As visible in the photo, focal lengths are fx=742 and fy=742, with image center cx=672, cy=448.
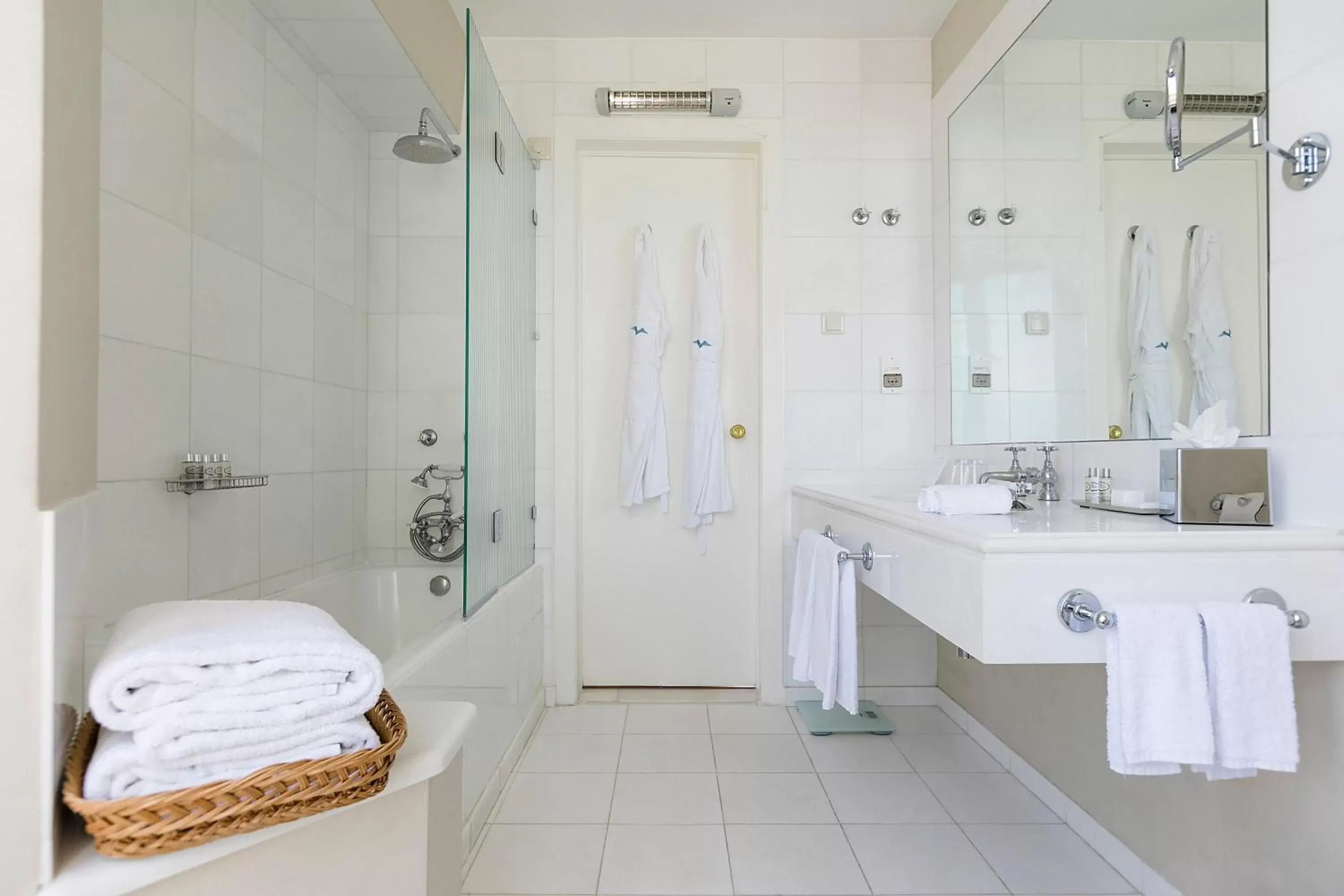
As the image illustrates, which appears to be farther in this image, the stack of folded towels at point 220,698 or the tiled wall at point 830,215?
the tiled wall at point 830,215

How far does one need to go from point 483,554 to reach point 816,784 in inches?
44.9

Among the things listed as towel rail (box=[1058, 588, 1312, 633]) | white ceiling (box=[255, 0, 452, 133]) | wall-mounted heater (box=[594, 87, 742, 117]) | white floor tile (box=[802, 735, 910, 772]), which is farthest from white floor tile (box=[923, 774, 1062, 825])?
white ceiling (box=[255, 0, 452, 133])

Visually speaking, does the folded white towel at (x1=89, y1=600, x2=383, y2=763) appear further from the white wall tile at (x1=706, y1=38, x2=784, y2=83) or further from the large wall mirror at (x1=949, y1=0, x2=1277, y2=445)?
the white wall tile at (x1=706, y1=38, x2=784, y2=83)

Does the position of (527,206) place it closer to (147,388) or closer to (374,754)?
(147,388)

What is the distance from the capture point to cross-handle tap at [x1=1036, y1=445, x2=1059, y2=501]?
6.39ft

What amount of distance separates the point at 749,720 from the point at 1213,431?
1.78 m

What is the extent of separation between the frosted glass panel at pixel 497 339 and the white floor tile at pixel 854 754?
1.12 m

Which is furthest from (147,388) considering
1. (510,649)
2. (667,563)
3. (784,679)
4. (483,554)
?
(784,679)

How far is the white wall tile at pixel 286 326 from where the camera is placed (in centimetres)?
213

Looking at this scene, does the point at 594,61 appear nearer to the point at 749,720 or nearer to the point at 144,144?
the point at 144,144

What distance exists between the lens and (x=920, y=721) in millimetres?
2654

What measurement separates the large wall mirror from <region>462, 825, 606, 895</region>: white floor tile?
1.57m

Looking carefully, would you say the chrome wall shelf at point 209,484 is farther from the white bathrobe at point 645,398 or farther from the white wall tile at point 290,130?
the white bathrobe at point 645,398

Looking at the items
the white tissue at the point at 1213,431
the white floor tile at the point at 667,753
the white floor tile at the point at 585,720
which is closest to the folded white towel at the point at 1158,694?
the white tissue at the point at 1213,431
